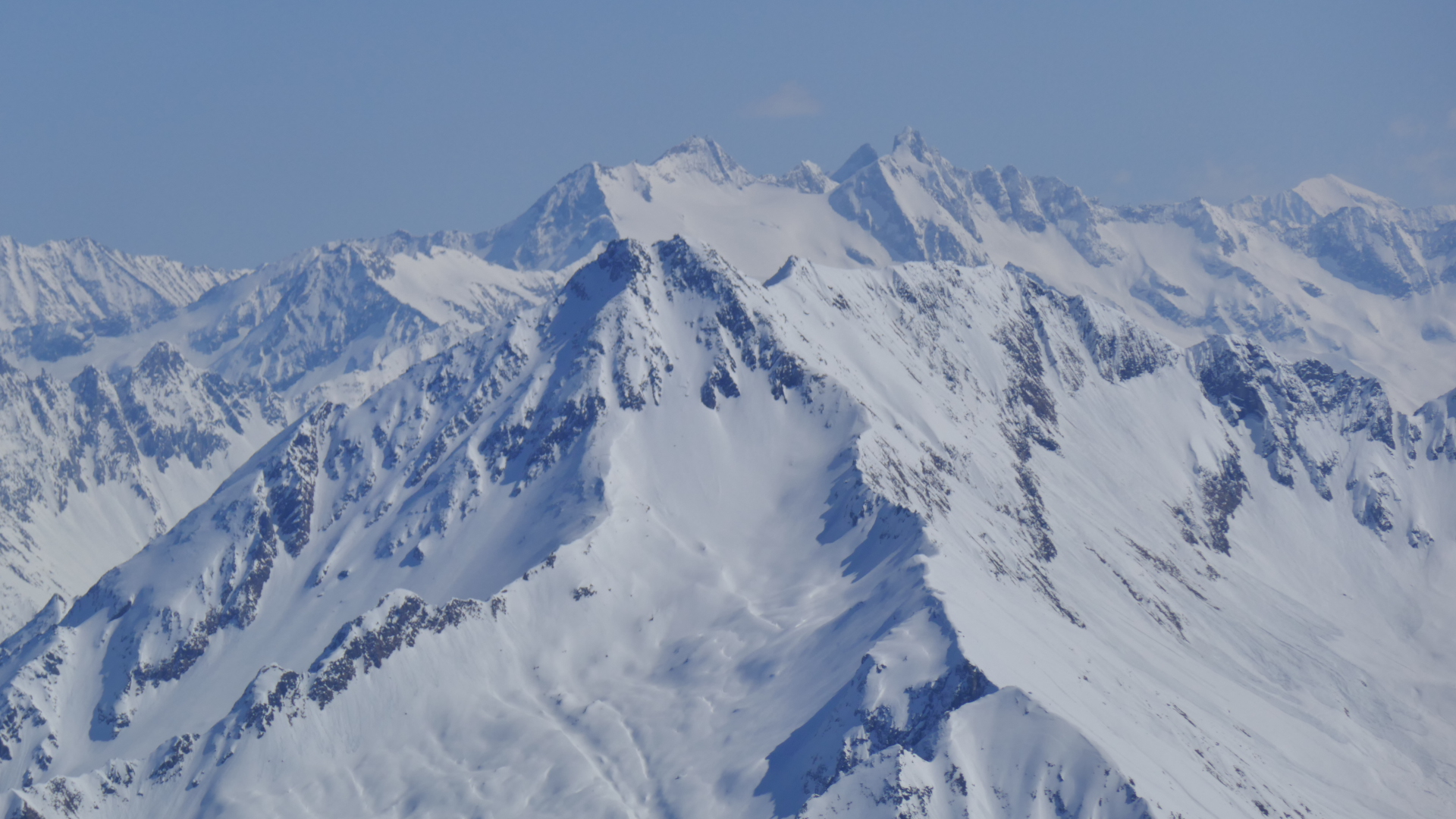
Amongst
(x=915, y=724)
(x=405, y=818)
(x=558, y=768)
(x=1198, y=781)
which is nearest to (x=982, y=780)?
(x=915, y=724)

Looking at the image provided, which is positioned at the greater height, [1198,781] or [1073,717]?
[1073,717]

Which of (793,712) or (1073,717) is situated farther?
(793,712)

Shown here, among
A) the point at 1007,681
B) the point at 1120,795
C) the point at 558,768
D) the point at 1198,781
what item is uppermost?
the point at 558,768

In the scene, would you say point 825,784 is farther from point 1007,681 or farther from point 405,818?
point 405,818

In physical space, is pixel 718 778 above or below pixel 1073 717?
above

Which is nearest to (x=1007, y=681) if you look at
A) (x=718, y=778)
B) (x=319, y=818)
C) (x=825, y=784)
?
(x=825, y=784)

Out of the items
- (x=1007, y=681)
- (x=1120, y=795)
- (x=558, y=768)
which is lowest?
(x=1120, y=795)

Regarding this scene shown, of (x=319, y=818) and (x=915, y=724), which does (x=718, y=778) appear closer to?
(x=915, y=724)

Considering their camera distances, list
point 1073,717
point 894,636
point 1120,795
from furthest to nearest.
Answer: point 894,636, point 1073,717, point 1120,795

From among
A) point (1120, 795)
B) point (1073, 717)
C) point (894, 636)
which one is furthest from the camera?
point (894, 636)
